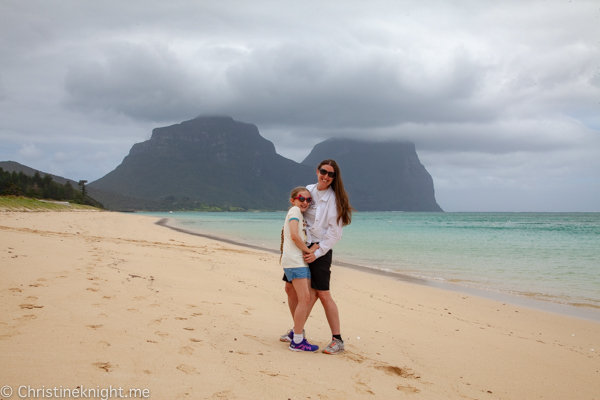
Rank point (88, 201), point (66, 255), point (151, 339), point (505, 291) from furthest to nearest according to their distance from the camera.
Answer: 1. point (88, 201)
2. point (505, 291)
3. point (66, 255)
4. point (151, 339)

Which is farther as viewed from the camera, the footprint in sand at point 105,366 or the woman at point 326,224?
the woman at point 326,224

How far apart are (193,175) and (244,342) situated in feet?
529

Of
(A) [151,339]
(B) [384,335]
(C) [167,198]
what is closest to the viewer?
(A) [151,339]


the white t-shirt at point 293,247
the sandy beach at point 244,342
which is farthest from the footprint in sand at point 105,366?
the white t-shirt at point 293,247

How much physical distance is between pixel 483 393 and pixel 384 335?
5.35ft

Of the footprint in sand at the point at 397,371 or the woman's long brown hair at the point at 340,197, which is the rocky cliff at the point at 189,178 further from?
the footprint in sand at the point at 397,371

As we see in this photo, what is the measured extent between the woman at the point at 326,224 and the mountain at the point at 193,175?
413ft

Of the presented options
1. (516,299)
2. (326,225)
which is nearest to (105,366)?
(326,225)

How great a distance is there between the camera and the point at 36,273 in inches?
220

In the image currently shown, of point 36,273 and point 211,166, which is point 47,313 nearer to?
point 36,273

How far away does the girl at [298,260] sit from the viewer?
3791mm

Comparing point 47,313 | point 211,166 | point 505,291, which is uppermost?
point 211,166

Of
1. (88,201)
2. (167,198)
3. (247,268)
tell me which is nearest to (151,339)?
(247,268)

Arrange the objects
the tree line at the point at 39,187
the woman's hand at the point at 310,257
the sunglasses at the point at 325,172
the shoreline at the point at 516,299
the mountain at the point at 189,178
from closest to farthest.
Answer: the woman's hand at the point at 310,257 → the sunglasses at the point at 325,172 → the shoreline at the point at 516,299 → the tree line at the point at 39,187 → the mountain at the point at 189,178
